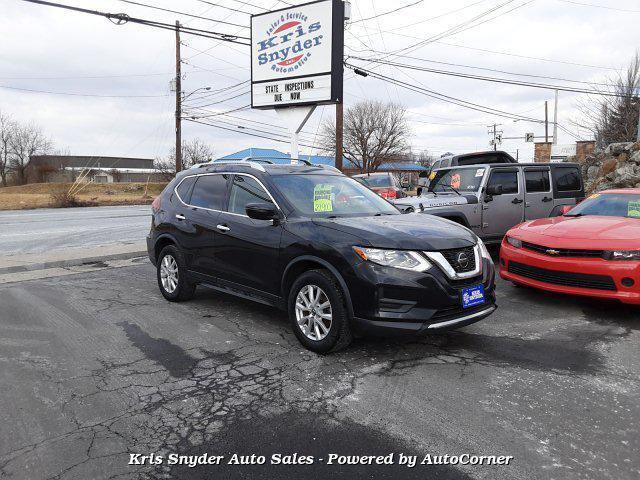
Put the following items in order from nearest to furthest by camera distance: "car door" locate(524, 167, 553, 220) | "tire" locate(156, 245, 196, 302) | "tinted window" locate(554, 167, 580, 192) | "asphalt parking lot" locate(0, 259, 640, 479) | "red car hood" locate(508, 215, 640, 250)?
1. "asphalt parking lot" locate(0, 259, 640, 479)
2. "red car hood" locate(508, 215, 640, 250)
3. "tire" locate(156, 245, 196, 302)
4. "car door" locate(524, 167, 553, 220)
5. "tinted window" locate(554, 167, 580, 192)

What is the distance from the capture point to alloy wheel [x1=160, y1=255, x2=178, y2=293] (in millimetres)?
6254

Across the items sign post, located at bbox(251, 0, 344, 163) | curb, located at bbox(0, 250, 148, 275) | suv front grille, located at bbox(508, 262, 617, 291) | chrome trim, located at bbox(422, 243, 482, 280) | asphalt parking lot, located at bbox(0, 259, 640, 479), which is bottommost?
asphalt parking lot, located at bbox(0, 259, 640, 479)

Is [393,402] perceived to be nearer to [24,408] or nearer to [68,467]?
[68,467]

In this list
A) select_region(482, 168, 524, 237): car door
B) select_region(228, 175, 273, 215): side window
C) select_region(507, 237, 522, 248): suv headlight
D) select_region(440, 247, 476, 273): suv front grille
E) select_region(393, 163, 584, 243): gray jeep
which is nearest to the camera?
select_region(440, 247, 476, 273): suv front grille

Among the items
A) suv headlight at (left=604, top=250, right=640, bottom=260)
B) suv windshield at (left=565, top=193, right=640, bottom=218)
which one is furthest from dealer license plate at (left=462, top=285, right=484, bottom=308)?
suv windshield at (left=565, top=193, right=640, bottom=218)

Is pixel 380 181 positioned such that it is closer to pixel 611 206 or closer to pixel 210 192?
pixel 611 206

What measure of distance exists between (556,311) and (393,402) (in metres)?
3.35

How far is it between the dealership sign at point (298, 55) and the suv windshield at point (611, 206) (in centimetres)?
703

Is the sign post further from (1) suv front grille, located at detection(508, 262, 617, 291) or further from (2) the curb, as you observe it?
(1) suv front grille, located at detection(508, 262, 617, 291)

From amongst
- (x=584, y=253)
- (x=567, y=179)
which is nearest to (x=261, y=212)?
(x=584, y=253)

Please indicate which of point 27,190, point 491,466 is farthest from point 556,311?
point 27,190

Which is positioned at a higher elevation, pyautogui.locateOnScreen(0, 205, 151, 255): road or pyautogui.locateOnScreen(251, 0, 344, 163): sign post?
pyautogui.locateOnScreen(251, 0, 344, 163): sign post

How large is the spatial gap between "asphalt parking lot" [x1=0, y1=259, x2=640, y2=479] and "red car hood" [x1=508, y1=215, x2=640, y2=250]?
860 mm

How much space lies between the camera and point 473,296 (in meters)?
4.31
